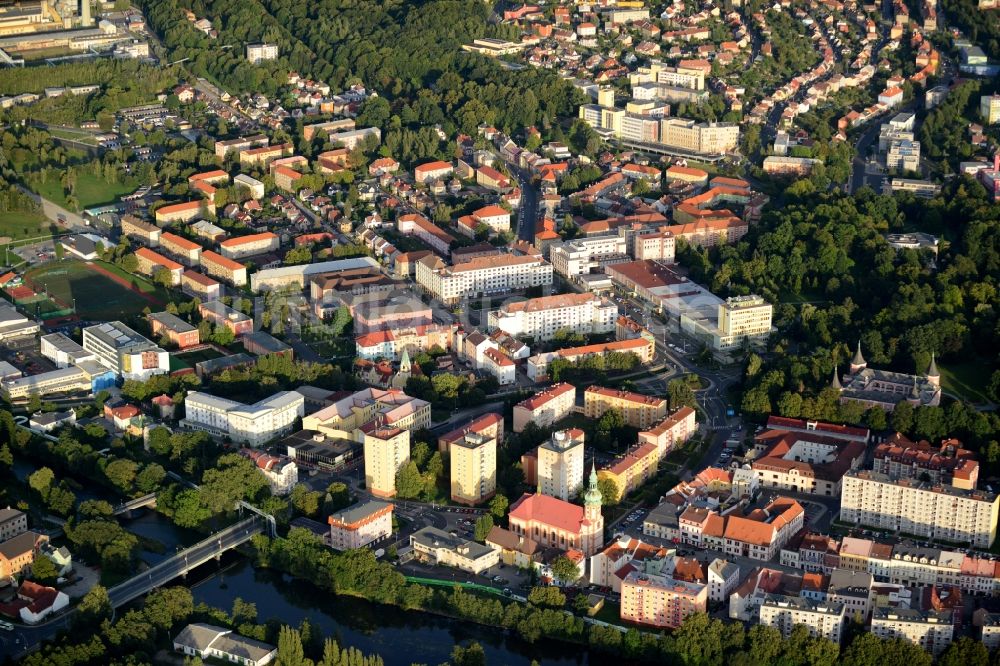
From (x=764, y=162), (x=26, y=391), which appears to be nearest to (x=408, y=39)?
(x=764, y=162)

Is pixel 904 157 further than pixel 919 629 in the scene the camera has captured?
Yes

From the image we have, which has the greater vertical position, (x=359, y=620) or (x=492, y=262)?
(x=492, y=262)

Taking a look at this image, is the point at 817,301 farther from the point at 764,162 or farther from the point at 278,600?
the point at 278,600

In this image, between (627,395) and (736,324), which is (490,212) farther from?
(627,395)

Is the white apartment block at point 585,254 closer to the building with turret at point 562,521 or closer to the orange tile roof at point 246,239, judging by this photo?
the orange tile roof at point 246,239

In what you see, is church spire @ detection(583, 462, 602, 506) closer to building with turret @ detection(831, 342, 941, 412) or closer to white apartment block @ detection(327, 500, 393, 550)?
white apartment block @ detection(327, 500, 393, 550)

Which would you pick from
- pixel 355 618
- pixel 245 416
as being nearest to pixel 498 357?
pixel 245 416

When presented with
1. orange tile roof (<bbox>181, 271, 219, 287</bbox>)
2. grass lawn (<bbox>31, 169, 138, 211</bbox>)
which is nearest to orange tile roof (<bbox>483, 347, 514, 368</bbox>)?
orange tile roof (<bbox>181, 271, 219, 287</bbox>)

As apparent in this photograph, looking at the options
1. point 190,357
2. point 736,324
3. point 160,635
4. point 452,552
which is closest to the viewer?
point 160,635
